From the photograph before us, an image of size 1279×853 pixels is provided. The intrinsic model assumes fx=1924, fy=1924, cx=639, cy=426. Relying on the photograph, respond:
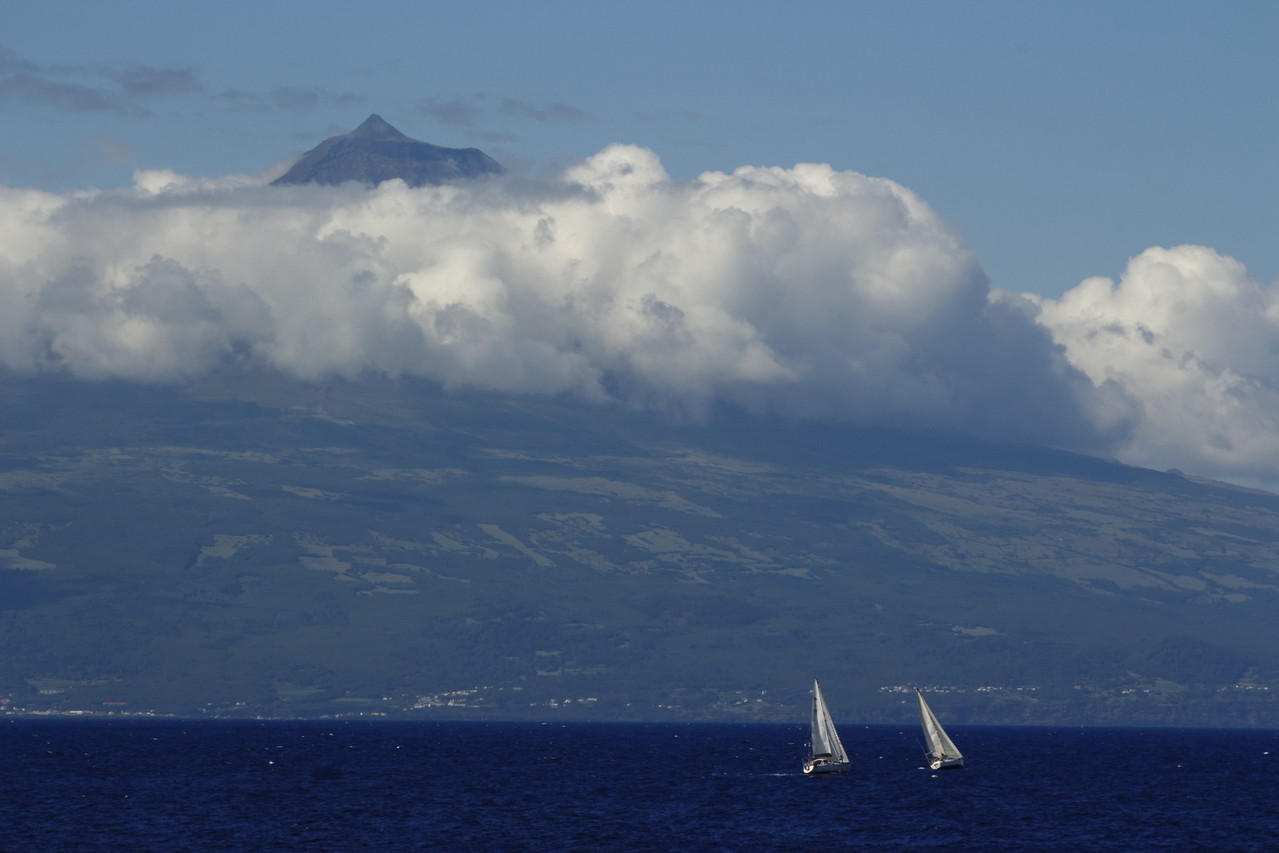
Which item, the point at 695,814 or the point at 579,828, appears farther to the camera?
the point at 695,814

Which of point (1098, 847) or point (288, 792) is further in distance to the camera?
point (288, 792)

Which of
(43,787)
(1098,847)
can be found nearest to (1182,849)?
(1098,847)

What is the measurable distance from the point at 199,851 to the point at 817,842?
45.4 metres

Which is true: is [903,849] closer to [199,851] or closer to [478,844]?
[478,844]

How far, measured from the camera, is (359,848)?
13875 cm

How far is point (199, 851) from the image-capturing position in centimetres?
13675

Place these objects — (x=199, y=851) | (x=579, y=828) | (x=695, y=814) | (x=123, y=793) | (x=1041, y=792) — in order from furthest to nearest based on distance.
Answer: (x=1041, y=792), (x=123, y=793), (x=695, y=814), (x=579, y=828), (x=199, y=851)

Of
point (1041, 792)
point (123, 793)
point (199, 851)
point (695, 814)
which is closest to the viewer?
point (199, 851)

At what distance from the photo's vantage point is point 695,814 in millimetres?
166625

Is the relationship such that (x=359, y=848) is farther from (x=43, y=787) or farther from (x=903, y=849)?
(x=43, y=787)

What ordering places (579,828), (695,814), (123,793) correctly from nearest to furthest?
(579,828)
(695,814)
(123,793)

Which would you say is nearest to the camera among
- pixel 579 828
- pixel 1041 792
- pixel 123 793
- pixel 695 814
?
pixel 579 828

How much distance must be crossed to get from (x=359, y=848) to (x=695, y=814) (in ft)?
123

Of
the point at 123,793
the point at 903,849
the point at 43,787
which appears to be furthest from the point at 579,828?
the point at 43,787
